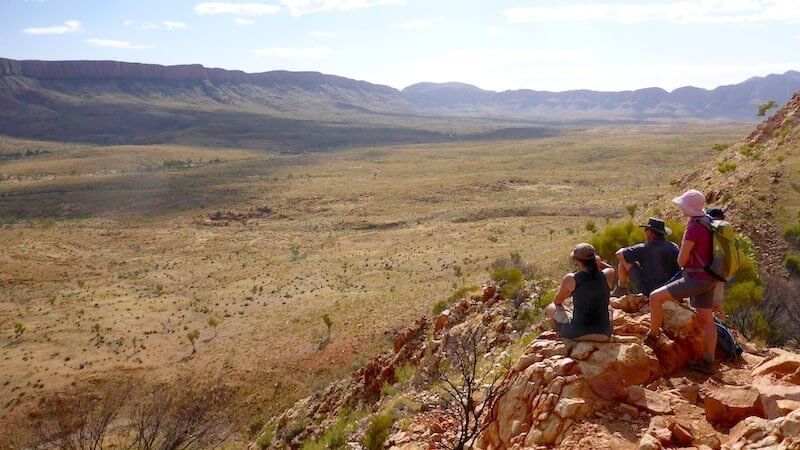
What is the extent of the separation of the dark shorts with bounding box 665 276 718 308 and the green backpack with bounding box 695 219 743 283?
141 mm

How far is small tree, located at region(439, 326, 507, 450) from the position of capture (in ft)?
19.8

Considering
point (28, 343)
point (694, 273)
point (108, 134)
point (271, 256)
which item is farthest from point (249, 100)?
point (694, 273)

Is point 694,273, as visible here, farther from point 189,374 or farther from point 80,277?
point 80,277

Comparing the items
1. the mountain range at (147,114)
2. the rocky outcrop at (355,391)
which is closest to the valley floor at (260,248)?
the rocky outcrop at (355,391)

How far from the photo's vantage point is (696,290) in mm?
5902

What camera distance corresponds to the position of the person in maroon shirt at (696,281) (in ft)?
19.2

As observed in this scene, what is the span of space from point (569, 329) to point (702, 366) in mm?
1555

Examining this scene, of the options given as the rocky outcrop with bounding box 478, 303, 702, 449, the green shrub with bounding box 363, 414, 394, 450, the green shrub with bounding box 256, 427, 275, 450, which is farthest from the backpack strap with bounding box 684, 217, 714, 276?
the green shrub with bounding box 256, 427, 275, 450

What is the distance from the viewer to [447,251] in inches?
1309

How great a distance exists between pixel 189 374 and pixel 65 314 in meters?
11.8

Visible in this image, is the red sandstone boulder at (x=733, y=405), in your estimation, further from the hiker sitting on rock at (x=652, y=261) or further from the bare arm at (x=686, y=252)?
the hiker sitting on rock at (x=652, y=261)

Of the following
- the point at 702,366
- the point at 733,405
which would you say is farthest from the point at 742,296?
the point at 733,405

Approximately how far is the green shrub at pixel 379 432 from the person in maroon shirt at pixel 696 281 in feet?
13.0

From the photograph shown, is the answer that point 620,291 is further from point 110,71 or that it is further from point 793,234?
point 110,71
